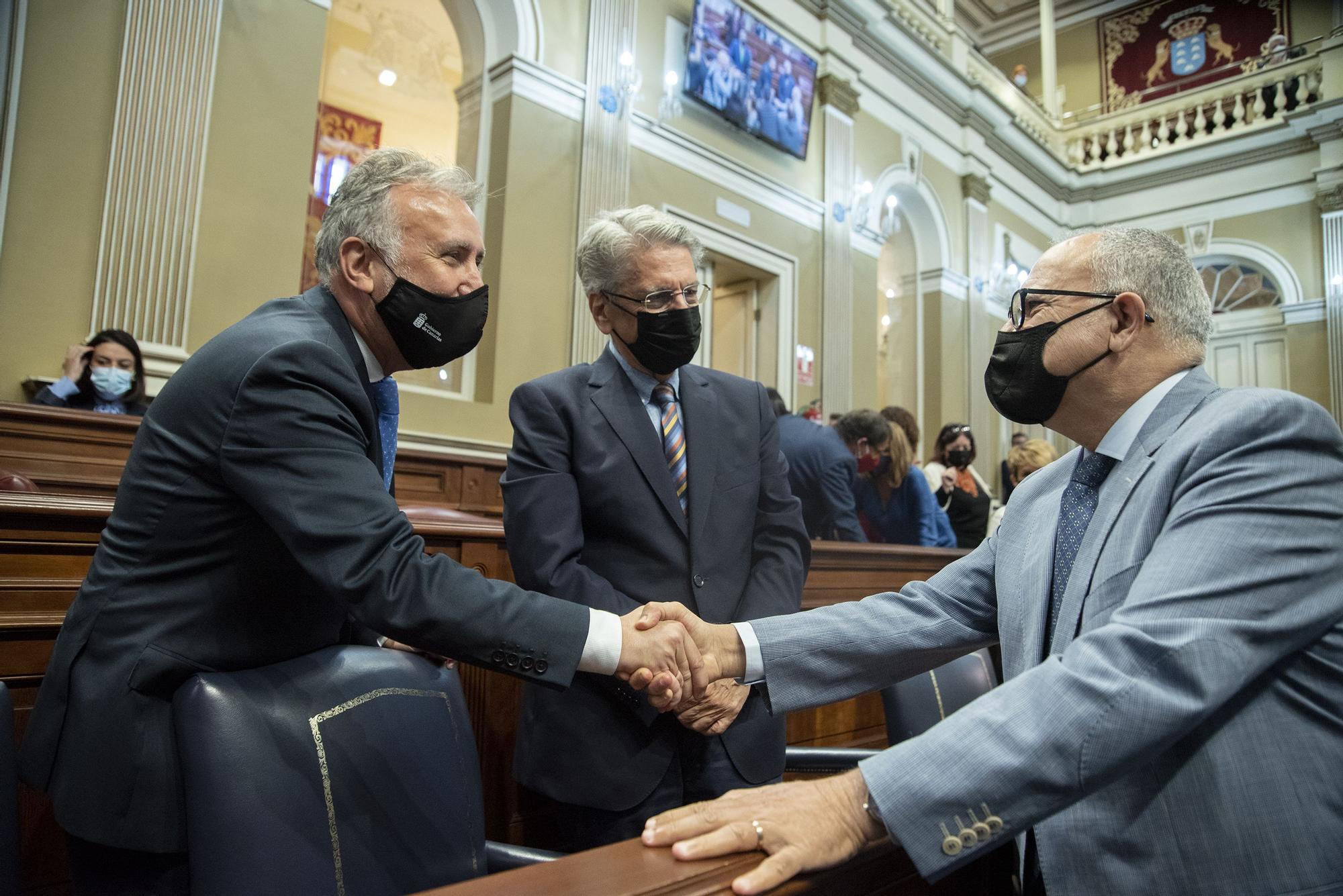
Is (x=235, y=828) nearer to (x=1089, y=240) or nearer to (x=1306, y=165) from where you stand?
(x=1089, y=240)

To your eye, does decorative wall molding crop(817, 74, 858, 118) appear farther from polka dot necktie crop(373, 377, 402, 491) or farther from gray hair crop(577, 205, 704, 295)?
polka dot necktie crop(373, 377, 402, 491)

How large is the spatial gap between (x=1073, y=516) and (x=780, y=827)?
28.6 inches

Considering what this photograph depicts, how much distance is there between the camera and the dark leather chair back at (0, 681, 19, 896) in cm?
101

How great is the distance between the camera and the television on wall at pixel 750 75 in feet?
23.6

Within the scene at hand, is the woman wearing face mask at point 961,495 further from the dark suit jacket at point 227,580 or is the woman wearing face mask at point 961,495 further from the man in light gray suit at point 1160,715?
the dark suit jacket at point 227,580

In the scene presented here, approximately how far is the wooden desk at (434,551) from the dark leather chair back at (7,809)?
0.57 metres

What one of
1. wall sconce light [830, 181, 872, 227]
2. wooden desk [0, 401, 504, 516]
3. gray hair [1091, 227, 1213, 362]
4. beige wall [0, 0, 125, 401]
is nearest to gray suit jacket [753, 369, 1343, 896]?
gray hair [1091, 227, 1213, 362]

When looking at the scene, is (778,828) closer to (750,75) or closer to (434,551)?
(434,551)

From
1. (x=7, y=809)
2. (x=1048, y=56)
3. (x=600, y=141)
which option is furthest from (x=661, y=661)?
(x=1048, y=56)

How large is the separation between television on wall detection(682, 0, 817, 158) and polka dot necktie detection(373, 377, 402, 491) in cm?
619

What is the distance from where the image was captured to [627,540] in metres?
1.66

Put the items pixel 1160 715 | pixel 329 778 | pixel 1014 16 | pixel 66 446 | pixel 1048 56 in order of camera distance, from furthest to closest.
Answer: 1. pixel 1014 16
2. pixel 1048 56
3. pixel 66 446
4. pixel 329 778
5. pixel 1160 715

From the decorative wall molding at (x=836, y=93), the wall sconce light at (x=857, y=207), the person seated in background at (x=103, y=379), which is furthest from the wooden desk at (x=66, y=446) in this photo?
the decorative wall molding at (x=836, y=93)

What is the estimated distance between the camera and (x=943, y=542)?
4734mm
